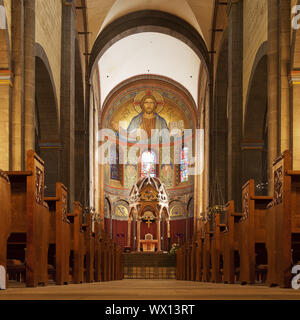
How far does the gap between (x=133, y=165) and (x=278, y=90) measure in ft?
66.7

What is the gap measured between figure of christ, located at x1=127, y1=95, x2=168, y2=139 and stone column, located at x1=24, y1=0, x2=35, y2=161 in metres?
19.4

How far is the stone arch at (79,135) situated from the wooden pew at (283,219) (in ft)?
46.6

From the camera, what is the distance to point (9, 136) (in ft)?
30.2

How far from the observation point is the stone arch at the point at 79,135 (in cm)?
1880

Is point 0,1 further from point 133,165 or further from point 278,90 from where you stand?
point 133,165

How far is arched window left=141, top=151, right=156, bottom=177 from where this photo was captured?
29.5 meters

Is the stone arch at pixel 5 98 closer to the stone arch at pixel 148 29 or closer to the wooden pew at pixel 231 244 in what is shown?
the wooden pew at pixel 231 244

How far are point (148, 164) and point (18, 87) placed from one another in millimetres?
20260

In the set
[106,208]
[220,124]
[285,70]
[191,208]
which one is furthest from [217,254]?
[106,208]

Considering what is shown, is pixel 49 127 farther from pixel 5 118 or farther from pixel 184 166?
pixel 184 166

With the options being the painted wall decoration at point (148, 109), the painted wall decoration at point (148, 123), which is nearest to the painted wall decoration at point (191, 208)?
the painted wall decoration at point (148, 123)

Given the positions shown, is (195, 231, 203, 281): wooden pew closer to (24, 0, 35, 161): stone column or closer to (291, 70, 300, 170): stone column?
(291, 70, 300, 170): stone column

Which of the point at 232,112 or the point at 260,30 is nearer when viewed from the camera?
the point at 260,30
